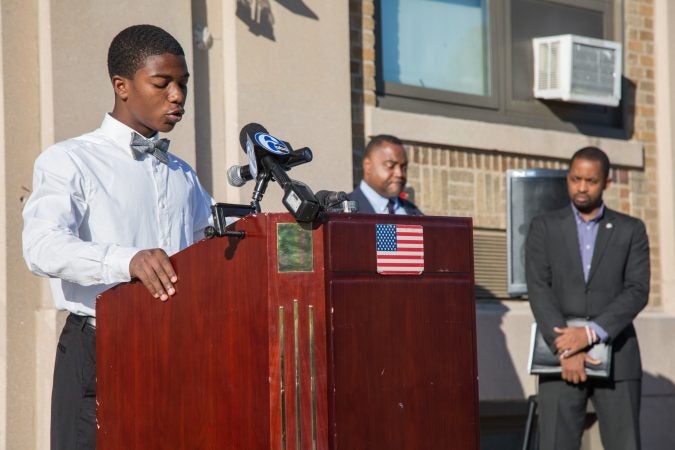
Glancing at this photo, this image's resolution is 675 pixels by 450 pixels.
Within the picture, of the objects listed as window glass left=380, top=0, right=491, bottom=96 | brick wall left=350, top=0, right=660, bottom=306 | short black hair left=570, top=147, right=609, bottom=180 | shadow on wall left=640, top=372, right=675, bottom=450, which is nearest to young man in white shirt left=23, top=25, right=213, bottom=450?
short black hair left=570, top=147, right=609, bottom=180

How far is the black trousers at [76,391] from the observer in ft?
13.1

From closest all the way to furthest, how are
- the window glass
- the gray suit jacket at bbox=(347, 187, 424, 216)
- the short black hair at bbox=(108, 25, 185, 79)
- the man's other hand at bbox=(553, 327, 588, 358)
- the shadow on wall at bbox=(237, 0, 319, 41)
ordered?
the short black hair at bbox=(108, 25, 185, 79), the man's other hand at bbox=(553, 327, 588, 358), the gray suit jacket at bbox=(347, 187, 424, 216), the shadow on wall at bbox=(237, 0, 319, 41), the window glass

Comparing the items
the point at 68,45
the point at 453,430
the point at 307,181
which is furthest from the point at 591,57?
the point at 453,430

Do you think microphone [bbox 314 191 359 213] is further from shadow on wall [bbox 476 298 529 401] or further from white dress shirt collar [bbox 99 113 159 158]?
shadow on wall [bbox 476 298 529 401]

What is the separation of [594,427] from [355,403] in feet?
16.6

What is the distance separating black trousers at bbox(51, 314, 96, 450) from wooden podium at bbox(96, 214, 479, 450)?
→ 186 mm

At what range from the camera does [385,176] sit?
8164 millimetres

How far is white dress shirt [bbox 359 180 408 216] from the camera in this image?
8039 millimetres

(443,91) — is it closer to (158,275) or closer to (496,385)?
(496,385)

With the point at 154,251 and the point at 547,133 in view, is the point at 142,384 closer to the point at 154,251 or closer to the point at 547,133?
the point at 154,251

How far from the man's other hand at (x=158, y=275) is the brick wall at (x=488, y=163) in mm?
5187

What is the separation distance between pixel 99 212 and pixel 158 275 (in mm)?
568

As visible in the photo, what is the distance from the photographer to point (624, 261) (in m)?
7.90

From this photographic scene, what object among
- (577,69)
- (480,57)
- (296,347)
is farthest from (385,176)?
(296,347)
